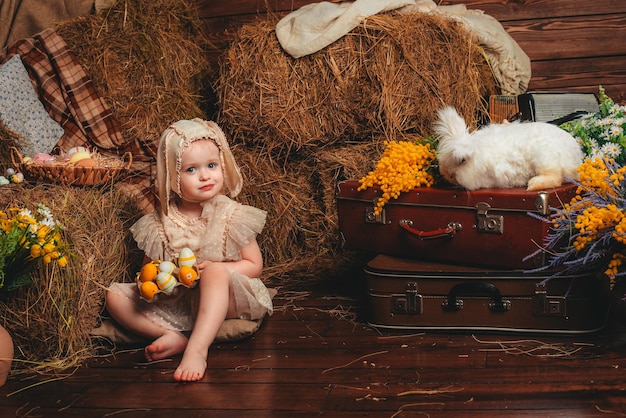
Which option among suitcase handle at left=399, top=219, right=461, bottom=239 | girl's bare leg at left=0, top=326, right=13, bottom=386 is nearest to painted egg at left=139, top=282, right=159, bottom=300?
girl's bare leg at left=0, top=326, right=13, bottom=386

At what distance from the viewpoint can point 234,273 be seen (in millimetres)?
2443

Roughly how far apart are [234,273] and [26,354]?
0.71 m

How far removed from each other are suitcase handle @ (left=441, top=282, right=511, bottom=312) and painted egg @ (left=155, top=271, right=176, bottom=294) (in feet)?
2.95

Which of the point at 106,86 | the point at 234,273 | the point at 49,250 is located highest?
the point at 106,86

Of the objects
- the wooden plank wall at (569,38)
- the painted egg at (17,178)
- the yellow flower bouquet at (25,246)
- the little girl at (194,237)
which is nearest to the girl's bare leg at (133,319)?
the little girl at (194,237)

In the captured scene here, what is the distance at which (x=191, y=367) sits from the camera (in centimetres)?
214

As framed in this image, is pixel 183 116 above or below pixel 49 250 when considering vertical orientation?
above

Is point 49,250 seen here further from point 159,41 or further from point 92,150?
point 159,41

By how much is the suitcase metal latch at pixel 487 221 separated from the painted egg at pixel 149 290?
3.46 feet

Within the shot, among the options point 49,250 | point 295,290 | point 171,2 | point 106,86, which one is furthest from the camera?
point 171,2

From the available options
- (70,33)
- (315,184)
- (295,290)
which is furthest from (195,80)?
(295,290)

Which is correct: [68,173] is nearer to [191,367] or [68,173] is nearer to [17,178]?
[17,178]

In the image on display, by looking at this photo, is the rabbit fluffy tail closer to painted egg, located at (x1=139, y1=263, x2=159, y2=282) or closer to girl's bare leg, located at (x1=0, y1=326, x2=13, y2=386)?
painted egg, located at (x1=139, y1=263, x2=159, y2=282)

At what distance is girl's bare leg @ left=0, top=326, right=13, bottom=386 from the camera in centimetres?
216
